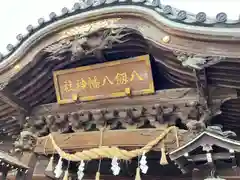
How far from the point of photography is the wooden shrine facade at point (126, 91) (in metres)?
3.79

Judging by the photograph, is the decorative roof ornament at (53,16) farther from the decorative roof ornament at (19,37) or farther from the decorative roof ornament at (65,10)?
the decorative roof ornament at (19,37)

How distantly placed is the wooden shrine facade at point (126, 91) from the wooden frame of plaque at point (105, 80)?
1 cm

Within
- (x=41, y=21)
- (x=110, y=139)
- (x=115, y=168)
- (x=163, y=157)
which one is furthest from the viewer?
(x=41, y=21)

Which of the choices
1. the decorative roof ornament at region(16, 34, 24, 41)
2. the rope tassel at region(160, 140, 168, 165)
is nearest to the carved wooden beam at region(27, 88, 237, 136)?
the rope tassel at region(160, 140, 168, 165)

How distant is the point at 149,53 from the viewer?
4504mm

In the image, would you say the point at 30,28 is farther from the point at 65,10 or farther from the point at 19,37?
the point at 65,10

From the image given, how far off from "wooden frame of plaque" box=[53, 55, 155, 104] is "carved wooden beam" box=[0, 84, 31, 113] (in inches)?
25.0

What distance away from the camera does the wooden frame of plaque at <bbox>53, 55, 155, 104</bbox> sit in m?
4.54

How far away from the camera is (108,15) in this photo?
4.55 metres

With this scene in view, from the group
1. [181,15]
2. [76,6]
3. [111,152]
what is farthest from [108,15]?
[111,152]

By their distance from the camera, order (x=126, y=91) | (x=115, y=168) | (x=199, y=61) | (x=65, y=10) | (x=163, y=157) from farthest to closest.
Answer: (x=65, y=10) < (x=126, y=91) < (x=115, y=168) < (x=163, y=157) < (x=199, y=61)

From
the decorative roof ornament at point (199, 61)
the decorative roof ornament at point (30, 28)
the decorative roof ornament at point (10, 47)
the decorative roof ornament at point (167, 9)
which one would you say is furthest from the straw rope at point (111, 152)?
the decorative roof ornament at point (30, 28)

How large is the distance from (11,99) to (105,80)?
1.53 meters

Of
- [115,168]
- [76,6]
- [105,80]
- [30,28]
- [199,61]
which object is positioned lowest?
[115,168]
